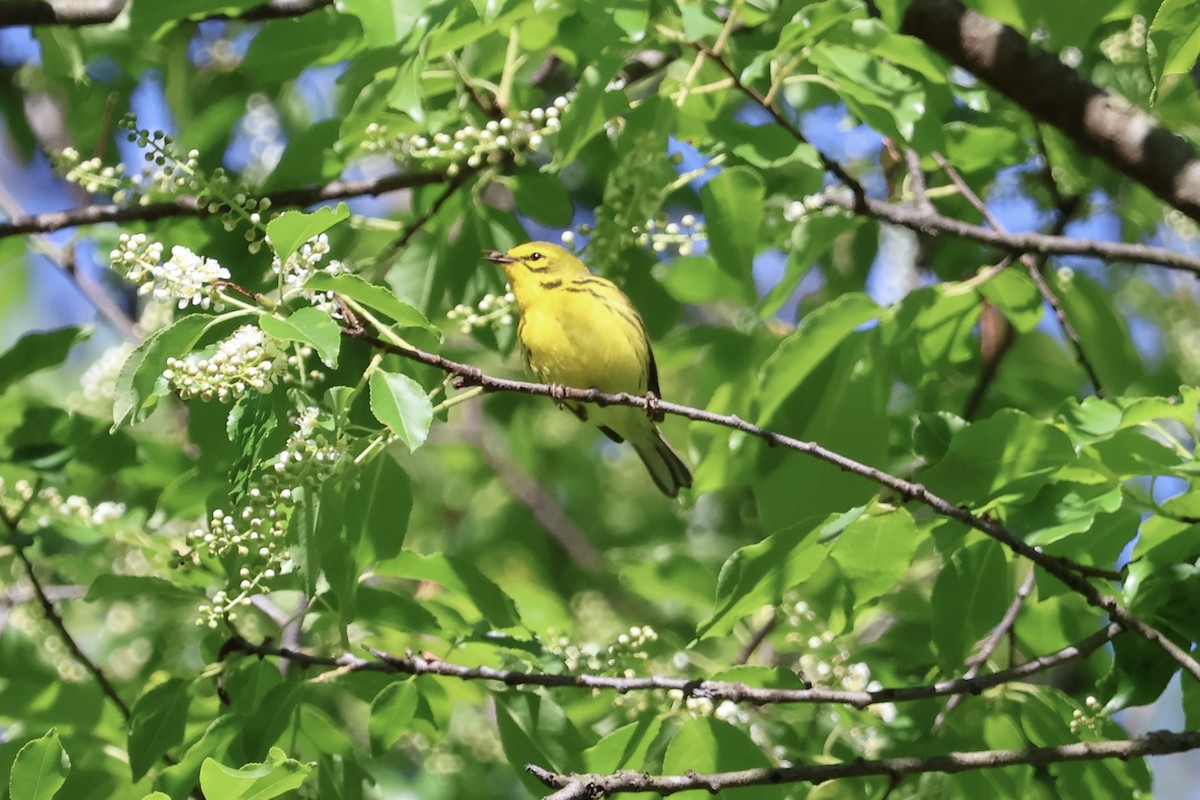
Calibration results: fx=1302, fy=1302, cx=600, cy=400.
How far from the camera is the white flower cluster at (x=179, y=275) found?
181cm

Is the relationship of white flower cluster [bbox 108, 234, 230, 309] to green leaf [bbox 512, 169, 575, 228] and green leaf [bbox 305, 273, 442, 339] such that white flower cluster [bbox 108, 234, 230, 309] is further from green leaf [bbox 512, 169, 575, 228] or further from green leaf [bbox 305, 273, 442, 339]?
green leaf [bbox 512, 169, 575, 228]

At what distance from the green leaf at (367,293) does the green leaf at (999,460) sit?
89 cm

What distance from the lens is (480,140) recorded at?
269 cm

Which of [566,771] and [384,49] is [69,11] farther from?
[566,771]

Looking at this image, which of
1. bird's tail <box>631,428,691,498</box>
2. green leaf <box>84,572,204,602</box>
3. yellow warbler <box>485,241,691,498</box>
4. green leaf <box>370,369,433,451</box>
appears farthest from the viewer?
bird's tail <box>631,428,691,498</box>

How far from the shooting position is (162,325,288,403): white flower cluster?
1.76 metres

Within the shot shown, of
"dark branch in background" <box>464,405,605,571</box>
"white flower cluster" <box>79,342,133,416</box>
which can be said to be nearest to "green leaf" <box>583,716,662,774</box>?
"white flower cluster" <box>79,342,133,416</box>

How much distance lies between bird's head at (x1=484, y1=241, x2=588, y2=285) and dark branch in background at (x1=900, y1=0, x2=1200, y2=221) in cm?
100

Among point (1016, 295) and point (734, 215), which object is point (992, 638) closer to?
point (1016, 295)

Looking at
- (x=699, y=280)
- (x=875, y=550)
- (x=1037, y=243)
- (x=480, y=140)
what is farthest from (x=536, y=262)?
(x=875, y=550)

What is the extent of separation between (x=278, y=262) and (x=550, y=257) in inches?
67.5

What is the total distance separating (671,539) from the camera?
16.9 ft

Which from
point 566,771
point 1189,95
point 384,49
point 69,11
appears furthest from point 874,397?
point 69,11

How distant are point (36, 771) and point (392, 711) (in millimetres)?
644
